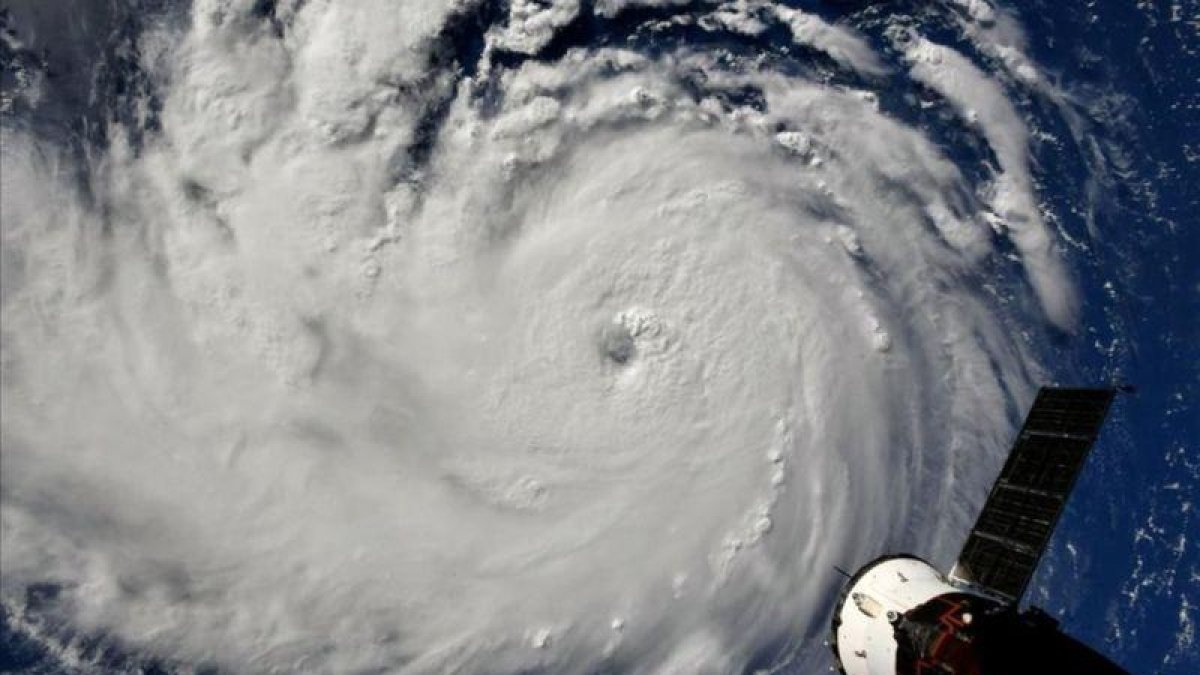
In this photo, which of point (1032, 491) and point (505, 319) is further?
point (505, 319)

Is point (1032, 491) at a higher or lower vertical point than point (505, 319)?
higher

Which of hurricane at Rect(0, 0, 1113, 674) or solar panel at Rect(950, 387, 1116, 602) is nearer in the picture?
solar panel at Rect(950, 387, 1116, 602)

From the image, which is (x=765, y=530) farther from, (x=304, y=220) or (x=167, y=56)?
(x=167, y=56)

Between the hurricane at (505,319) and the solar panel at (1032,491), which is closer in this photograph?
the solar panel at (1032,491)

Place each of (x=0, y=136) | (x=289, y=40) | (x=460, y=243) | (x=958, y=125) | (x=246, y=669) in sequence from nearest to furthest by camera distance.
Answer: (x=0, y=136) < (x=289, y=40) < (x=460, y=243) < (x=958, y=125) < (x=246, y=669)

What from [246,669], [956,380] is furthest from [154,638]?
[956,380]
